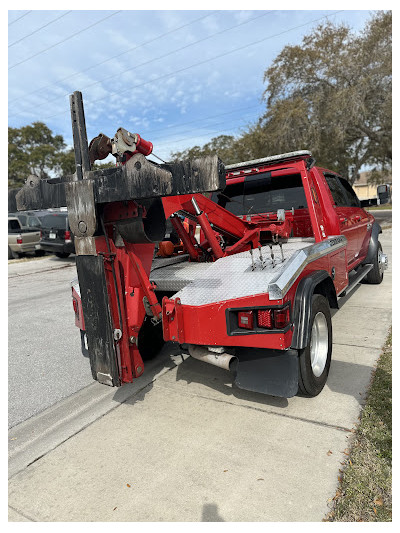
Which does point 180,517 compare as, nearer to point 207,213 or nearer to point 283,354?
point 283,354

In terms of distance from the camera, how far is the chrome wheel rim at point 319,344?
138 inches

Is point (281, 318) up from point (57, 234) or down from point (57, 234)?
down

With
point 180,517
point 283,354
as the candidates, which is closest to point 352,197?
point 283,354

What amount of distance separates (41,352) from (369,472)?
4.13 m

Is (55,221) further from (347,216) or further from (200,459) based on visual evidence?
(200,459)

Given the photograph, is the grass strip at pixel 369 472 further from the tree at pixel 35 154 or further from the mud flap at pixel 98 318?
the tree at pixel 35 154

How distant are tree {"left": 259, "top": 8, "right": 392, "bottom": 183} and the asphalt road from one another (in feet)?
52.4

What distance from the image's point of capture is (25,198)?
2930 mm

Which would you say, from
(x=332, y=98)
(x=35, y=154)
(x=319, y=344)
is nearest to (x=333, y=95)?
(x=332, y=98)

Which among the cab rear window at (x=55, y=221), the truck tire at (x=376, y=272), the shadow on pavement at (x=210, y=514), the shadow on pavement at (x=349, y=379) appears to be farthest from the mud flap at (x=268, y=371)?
the cab rear window at (x=55, y=221)

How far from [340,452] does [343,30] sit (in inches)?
947

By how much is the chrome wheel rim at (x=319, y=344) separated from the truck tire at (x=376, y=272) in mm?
3938

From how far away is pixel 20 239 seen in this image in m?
17.0

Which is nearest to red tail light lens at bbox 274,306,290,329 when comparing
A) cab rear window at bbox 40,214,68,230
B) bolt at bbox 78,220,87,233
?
bolt at bbox 78,220,87,233
